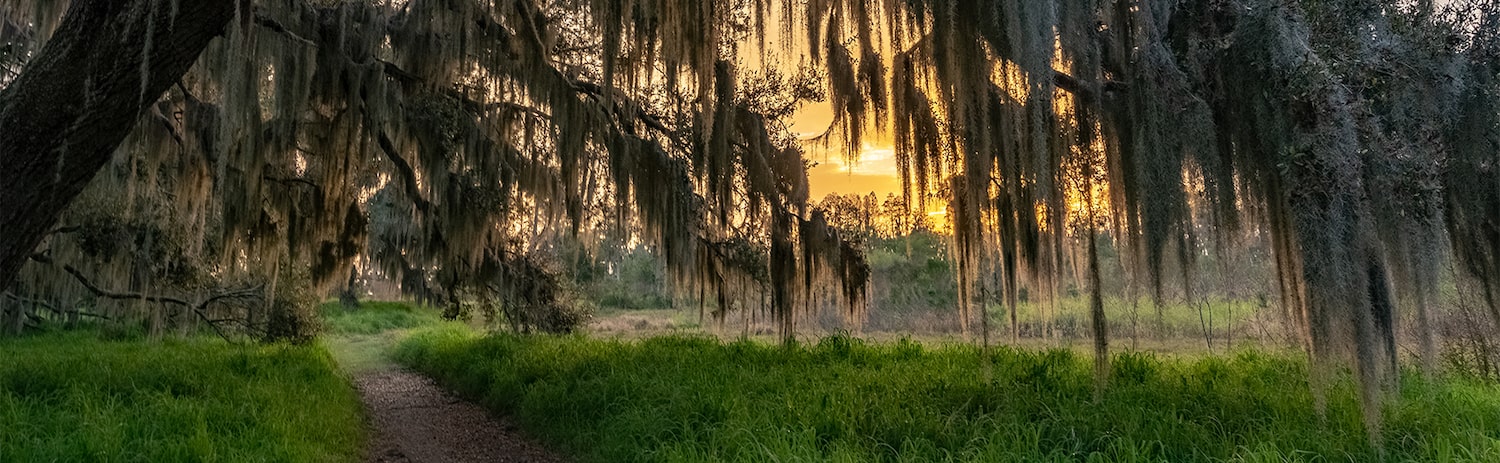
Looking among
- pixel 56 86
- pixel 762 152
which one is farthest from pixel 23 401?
pixel 762 152

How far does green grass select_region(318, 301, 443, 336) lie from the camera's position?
21.6 m

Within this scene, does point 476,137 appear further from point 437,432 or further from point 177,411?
point 177,411

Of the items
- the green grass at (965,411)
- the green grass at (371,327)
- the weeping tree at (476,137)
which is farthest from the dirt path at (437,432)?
the green grass at (371,327)

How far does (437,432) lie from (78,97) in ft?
12.4

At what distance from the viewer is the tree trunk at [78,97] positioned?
10.4 feet

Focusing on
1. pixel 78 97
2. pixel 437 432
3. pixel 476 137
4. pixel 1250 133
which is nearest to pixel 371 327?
pixel 476 137

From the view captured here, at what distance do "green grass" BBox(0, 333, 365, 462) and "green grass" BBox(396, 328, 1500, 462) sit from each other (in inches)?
60.5

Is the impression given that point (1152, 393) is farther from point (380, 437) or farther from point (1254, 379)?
point (380, 437)

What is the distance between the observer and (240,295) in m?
Answer: 11.8

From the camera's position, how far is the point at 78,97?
324cm

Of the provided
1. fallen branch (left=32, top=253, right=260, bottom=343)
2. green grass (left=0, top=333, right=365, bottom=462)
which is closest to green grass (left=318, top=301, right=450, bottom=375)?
fallen branch (left=32, top=253, right=260, bottom=343)

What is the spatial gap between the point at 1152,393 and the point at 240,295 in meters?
12.5

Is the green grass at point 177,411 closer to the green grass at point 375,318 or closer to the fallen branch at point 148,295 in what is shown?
the fallen branch at point 148,295

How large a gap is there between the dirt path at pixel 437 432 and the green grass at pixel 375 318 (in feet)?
42.6
